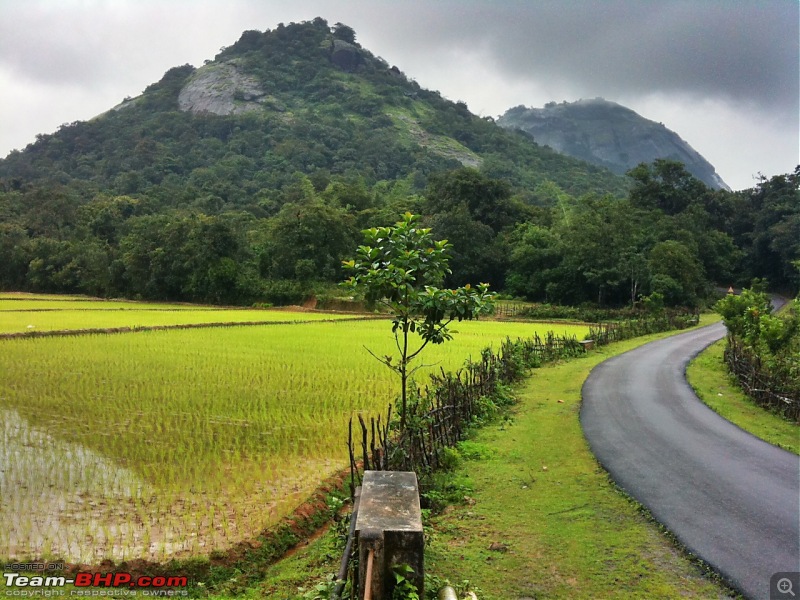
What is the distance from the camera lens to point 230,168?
273 ft

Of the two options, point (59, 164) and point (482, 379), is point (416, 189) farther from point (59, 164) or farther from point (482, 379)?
point (482, 379)

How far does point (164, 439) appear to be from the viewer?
8.84 m

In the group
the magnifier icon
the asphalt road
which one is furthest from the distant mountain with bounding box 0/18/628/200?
the magnifier icon

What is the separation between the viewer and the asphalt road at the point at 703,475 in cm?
507

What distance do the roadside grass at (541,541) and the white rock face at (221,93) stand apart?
112026 millimetres

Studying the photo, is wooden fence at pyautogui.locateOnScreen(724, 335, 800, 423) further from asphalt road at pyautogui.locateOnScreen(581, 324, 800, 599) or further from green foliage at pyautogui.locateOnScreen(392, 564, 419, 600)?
green foliage at pyautogui.locateOnScreen(392, 564, 419, 600)

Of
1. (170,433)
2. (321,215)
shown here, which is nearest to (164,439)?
(170,433)

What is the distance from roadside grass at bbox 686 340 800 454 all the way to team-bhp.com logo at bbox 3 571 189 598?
29.5ft

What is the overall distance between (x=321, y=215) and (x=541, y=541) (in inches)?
1619

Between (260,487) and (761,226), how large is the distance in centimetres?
5938

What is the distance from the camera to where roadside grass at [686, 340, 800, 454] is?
31.2 feet

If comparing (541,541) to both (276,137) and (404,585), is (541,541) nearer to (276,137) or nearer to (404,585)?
(404,585)

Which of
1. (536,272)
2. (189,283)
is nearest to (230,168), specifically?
(189,283)

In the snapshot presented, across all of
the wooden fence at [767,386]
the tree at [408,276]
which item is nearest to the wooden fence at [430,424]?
the tree at [408,276]
